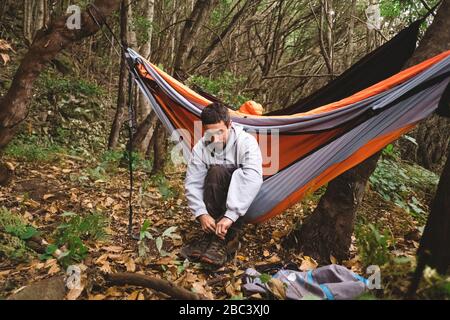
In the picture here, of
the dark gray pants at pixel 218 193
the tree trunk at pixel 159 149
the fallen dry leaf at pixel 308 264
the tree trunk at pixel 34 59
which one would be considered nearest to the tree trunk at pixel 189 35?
the tree trunk at pixel 159 149

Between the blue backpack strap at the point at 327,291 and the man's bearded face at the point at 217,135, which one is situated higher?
the man's bearded face at the point at 217,135

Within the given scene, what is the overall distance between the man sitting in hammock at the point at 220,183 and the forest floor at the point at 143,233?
0.12 m

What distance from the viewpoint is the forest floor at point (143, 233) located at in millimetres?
1607

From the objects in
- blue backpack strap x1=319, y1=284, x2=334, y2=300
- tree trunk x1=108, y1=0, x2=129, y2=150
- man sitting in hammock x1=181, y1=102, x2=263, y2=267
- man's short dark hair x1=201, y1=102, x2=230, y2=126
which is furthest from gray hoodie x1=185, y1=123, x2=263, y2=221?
tree trunk x1=108, y1=0, x2=129, y2=150

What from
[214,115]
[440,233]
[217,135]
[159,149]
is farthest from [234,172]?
[159,149]

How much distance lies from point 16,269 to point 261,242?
4.41 feet

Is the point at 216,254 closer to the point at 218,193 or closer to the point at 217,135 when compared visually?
the point at 218,193

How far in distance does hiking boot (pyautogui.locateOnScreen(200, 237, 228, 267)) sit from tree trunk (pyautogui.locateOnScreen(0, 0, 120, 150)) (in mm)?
1582

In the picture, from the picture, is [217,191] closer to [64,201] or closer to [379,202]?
[64,201]

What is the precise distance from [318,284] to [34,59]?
7.16 feet

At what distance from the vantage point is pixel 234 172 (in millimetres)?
1859

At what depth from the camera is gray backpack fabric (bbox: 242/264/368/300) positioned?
4.63 ft

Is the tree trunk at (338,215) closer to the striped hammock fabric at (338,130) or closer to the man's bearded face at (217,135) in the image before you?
the striped hammock fabric at (338,130)
